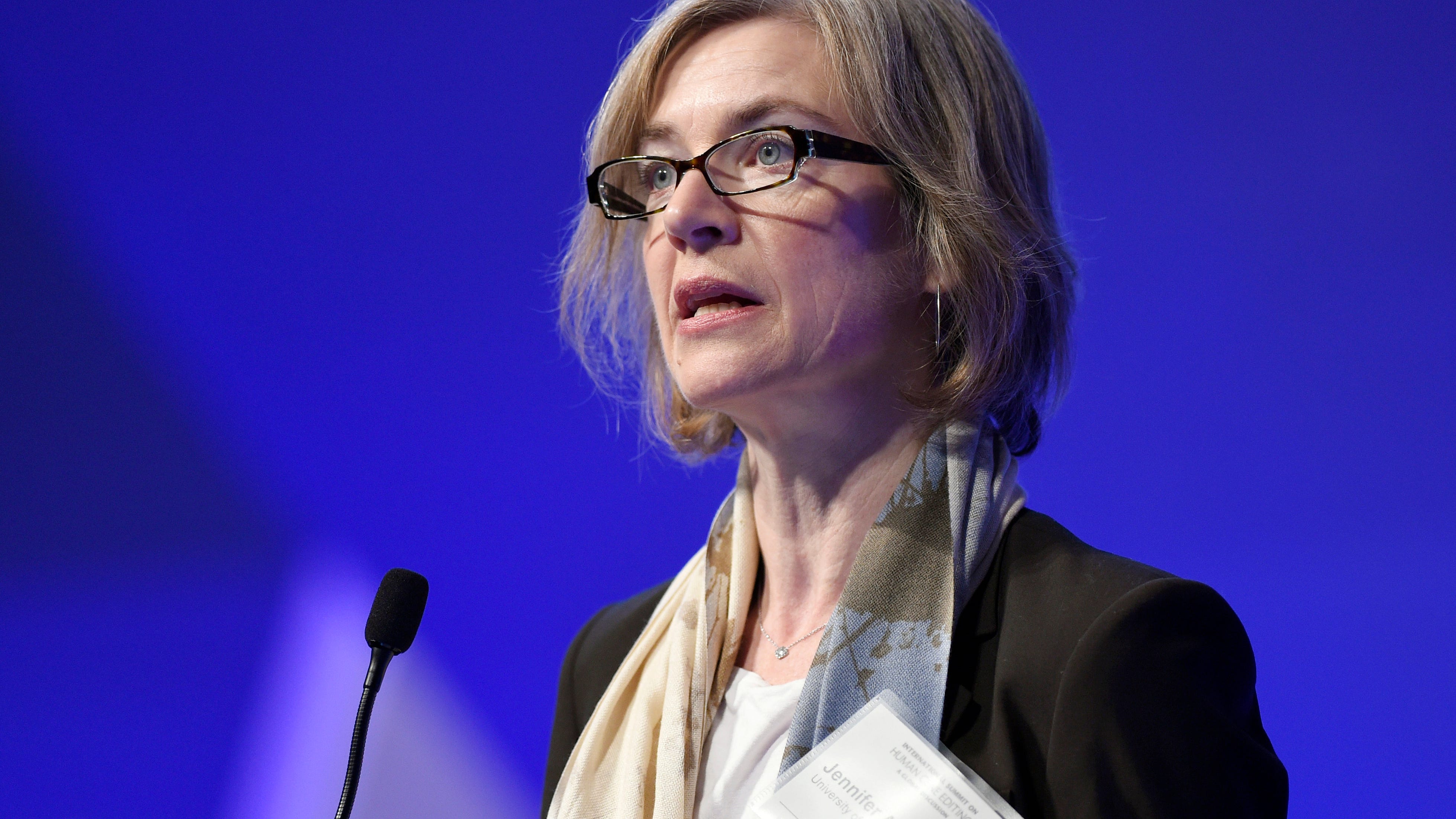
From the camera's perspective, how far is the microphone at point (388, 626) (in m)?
1.04

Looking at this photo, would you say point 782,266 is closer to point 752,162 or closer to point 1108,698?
point 752,162

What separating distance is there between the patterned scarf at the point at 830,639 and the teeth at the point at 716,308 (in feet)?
0.92

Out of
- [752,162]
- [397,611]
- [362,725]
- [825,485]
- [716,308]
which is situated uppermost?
[752,162]

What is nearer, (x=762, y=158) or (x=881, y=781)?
(x=881, y=781)

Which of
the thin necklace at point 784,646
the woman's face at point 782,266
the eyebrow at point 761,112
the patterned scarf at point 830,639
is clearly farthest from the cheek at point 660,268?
the thin necklace at point 784,646

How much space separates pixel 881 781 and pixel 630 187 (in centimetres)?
87

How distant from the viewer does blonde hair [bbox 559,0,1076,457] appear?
4.06ft

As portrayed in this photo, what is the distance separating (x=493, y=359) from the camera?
2.22 metres

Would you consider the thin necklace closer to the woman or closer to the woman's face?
the woman

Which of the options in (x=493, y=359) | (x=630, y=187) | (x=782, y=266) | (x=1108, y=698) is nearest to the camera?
(x=1108, y=698)

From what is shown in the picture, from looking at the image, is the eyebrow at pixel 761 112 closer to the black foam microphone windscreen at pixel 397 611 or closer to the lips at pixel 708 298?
the lips at pixel 708 298

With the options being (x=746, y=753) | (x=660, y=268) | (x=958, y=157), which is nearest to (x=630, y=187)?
(x=660, y=268)

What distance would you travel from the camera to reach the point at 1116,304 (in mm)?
1953

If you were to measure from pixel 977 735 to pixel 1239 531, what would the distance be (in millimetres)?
986
